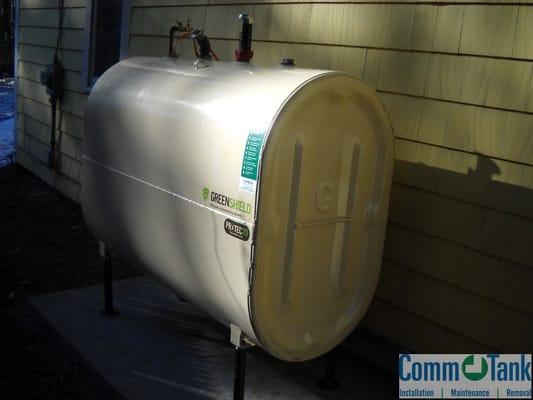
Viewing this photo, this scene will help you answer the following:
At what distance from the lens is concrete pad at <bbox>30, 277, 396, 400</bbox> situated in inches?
111

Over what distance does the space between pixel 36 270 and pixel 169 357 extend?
6.43 ft

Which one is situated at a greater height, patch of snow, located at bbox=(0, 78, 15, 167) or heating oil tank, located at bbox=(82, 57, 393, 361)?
heating oil tank, located at bbox=(82, 57, 393, 361)

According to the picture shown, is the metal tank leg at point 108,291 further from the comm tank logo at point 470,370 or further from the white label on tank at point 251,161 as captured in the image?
the comm tank logo at point 470,370

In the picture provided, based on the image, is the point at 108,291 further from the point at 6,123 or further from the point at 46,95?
the point at 6,123

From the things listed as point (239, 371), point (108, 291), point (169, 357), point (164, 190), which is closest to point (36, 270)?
point (108, 291)

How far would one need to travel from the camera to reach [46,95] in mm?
6871

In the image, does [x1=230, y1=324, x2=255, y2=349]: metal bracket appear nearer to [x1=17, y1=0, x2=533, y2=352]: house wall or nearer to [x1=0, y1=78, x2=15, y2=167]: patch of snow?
[x1=17, y1=0, x2=533, y2=352]: house wall

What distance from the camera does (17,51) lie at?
786cm

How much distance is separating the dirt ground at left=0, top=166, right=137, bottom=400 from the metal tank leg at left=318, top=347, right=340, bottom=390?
1128mm

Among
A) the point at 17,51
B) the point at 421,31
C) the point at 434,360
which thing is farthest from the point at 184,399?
the point at 17,51

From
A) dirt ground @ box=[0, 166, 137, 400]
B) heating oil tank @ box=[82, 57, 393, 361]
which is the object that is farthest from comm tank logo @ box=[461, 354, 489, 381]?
dirt ground @ box=[0, 166, 137, 400]

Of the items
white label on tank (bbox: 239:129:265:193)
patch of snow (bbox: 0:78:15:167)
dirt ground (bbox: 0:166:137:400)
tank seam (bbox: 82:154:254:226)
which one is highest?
white label on tank (bbox: 239:129:265:193)

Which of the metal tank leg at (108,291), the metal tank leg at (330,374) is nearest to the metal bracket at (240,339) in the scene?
the metal tank leg at (330,374)

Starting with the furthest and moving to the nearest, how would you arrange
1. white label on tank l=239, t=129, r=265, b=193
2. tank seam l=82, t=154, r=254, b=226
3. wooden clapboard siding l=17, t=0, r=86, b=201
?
wooden clapboard siding l=17, t=0, r=86, b=201, tank seam l=82, t=154, r=254, b=226, white label on tank l=239, t=129, r=265, b=193
